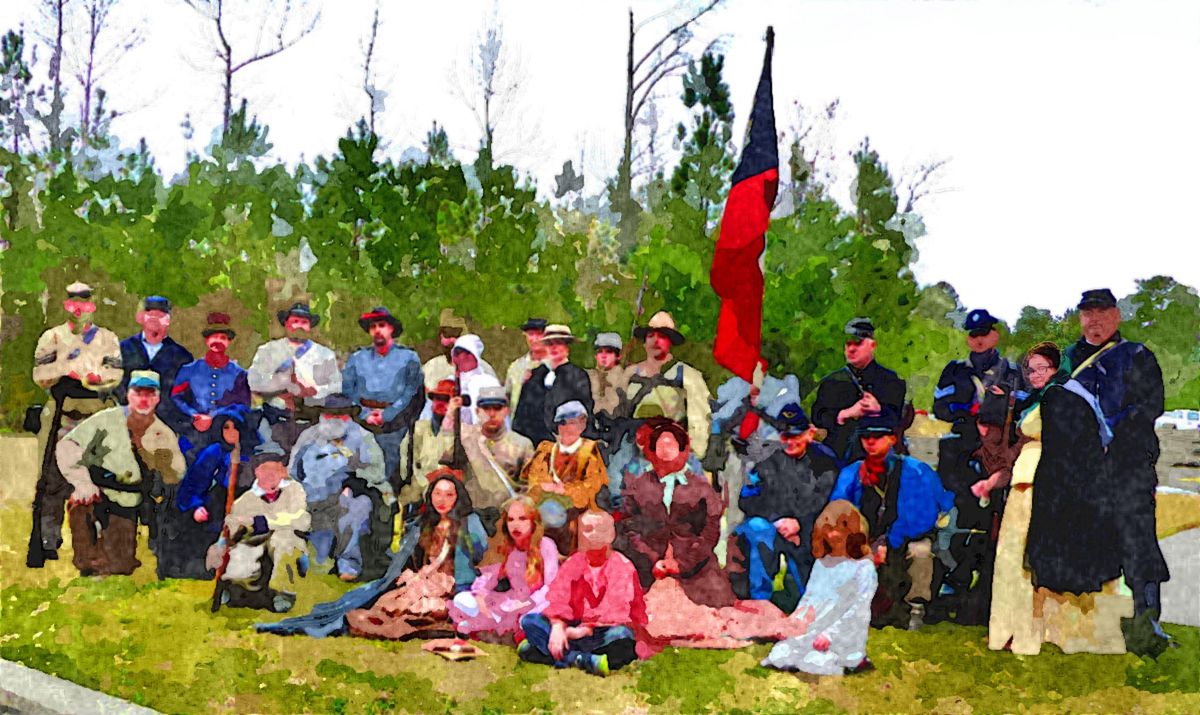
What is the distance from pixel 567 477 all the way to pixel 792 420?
154 cm

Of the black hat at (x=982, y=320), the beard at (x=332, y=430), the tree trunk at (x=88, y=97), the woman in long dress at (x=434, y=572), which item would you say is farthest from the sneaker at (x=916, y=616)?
the tree trunk at (x=88, y=97)

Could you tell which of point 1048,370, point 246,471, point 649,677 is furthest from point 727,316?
point 246,471

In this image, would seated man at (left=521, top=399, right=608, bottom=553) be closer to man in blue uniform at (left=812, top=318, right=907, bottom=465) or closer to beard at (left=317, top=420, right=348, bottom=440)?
man in blue uniform at (left=812, top=318, right=907, bottom=465)

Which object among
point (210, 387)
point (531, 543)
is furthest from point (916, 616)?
point (210, 387)

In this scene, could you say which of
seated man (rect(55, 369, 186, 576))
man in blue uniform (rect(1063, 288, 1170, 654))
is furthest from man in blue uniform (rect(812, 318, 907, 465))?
seated man (rect(55, 369, 186, 576))

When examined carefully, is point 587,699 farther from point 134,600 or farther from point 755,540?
point 134,600

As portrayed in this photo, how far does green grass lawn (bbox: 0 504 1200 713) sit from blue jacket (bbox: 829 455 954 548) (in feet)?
1.91

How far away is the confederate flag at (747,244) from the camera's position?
702 cm

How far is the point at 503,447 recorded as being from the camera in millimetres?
7227

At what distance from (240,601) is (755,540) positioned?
10.5 ft

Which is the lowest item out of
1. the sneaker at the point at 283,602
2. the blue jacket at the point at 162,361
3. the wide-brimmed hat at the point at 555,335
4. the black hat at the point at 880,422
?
the sneaker at the point at 283,602

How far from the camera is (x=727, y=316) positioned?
23.3 ft

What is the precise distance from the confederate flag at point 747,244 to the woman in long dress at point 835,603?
4.57ft

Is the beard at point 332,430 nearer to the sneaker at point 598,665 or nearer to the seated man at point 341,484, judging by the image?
the seated man at point 341,484
